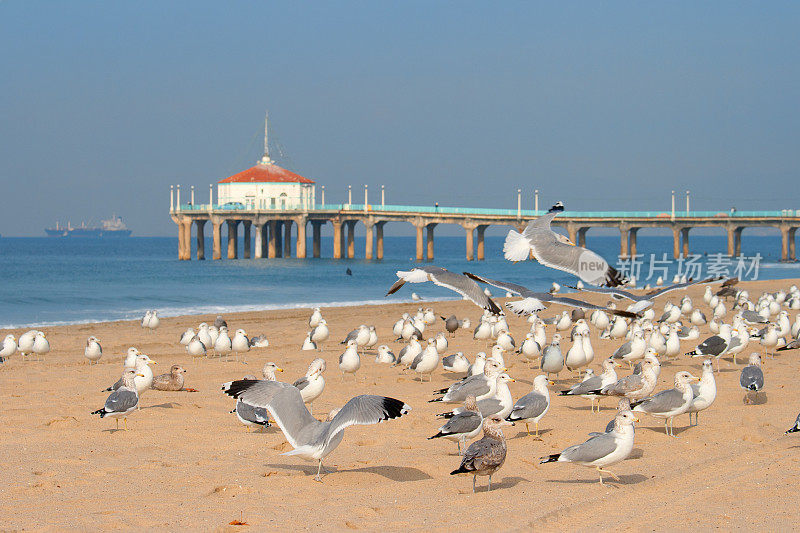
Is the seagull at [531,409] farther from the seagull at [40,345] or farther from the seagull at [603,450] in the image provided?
the seagull at [40,345]

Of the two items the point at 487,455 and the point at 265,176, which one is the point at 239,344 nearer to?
the point at 487,455

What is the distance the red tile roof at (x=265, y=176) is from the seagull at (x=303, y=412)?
81514mm

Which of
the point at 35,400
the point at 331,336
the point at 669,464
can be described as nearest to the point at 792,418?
the point at 669,464

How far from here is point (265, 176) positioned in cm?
8812

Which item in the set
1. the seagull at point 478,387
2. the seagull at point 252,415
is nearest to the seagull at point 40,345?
the seagull at point 252,415

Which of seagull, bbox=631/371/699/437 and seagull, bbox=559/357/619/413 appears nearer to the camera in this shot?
seagull, bbox=631/371/699/437

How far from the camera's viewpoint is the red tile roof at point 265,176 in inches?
3452

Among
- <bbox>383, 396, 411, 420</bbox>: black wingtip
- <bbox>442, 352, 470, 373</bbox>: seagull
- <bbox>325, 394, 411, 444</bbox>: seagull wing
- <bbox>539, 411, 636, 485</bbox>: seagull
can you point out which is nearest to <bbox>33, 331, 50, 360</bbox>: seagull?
<bbox>442, 352, 470, 373</bbox>: seagull

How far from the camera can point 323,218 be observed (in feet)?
255

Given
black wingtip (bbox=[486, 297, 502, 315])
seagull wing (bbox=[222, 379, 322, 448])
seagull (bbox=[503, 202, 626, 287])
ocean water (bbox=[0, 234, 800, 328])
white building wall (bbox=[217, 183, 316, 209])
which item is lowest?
ocean water (bbox=[0, 234, 800, 328])

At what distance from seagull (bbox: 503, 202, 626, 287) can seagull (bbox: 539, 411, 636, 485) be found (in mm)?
1284

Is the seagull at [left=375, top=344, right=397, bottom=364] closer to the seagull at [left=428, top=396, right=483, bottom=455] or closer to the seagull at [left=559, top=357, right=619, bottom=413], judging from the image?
the seagull at [left=559, top=357, right=619, bottom=413]

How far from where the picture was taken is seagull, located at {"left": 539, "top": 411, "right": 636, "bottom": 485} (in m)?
6.86

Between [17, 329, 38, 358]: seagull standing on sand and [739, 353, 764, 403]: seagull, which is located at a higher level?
[739, 353, 764, 403]: seagull
